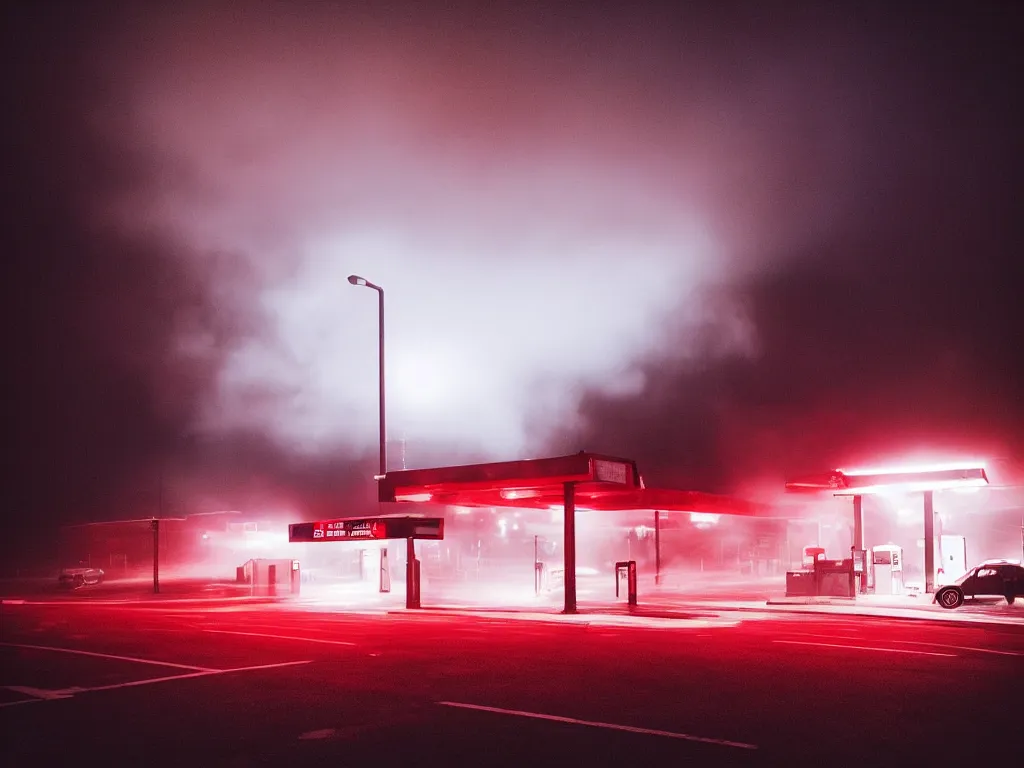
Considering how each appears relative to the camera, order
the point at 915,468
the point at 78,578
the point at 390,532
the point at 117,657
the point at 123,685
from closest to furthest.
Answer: the point at 123,685
the point at 117,657
the point at 915,468
the point at 390,532
the point at 78,578

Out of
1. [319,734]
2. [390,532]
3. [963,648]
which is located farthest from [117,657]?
[963,648]

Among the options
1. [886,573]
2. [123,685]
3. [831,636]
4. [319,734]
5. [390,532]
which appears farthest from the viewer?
[886,573]

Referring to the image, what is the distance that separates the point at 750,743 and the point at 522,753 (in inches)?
83.9

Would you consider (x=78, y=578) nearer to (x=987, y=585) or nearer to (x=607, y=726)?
(x=987, y=585)

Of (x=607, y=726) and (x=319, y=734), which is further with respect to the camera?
(x=607, y=726)

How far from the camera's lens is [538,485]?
88.8ft

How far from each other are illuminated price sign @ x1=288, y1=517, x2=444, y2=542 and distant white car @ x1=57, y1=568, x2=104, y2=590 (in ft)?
72.7

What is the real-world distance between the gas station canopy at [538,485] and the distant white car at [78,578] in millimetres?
28719

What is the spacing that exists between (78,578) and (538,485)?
3603 cm

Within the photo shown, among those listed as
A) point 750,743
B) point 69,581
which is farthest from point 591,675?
point 69,581

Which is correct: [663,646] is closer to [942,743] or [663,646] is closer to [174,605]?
[942,743]

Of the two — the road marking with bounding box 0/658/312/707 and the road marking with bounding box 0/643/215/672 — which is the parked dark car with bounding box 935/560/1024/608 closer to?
the road marking with bounding box 0/658/312/707

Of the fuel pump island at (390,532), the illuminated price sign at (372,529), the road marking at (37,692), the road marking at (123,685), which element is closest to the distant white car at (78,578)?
the illuminated price sign at (372,529)

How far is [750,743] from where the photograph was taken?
8.09 meters
